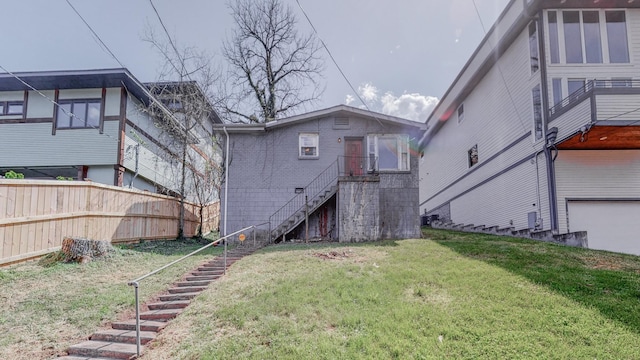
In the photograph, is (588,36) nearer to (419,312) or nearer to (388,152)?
(388,152)

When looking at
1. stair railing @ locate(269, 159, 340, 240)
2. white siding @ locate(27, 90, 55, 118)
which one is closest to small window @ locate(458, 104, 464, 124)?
stair railing @ locate(269, 159, 340, 240)

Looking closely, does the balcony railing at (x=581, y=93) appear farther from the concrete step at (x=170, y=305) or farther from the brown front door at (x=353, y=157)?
the concrete step at (x=170, y=305)

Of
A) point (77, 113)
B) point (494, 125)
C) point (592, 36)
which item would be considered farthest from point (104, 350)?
point (592, 36)

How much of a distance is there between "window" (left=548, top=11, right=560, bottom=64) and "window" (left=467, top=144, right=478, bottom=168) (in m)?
5.74

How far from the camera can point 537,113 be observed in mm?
12352

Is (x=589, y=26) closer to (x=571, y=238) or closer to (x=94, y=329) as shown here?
(x=571, y=238)

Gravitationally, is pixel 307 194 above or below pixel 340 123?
below

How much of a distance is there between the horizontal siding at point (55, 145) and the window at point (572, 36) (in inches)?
705

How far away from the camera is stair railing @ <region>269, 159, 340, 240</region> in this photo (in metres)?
14.1

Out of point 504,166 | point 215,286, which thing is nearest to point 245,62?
point 504,166

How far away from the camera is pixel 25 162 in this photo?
1479 centimetres

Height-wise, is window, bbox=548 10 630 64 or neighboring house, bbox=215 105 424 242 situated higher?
window, bbox=548 10 630 64

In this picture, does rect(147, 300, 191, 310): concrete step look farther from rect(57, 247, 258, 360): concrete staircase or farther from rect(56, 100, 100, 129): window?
rect(56, 100, 100, 129): window

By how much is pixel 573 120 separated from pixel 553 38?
12.3ft
